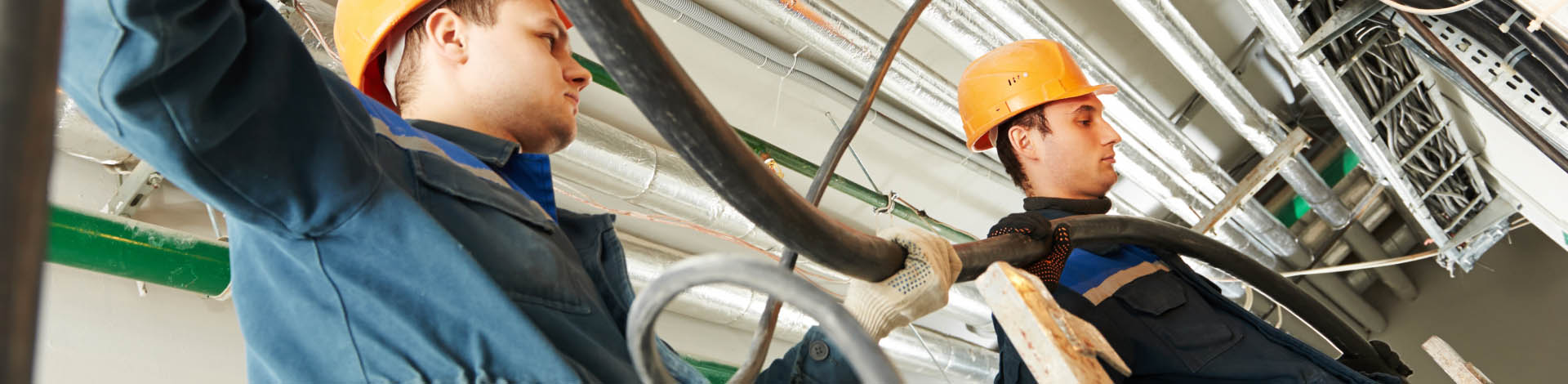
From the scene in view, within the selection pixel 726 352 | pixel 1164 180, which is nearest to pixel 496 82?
pixel 726 352

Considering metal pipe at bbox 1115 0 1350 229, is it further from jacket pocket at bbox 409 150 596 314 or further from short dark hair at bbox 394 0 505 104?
jacket pocket at bbox 409 150 596 314

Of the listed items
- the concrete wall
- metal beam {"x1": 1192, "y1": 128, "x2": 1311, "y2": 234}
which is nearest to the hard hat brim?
metal beam {"x1": 1192, "y1": 128, "x2": 1311, "y2": 234}

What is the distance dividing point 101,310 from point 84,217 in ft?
0.72

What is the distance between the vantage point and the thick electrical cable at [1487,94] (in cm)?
218

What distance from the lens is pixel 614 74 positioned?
0.61 meters

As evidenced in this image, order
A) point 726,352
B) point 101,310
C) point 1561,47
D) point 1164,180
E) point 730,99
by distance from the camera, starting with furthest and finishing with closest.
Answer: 1. point 1164,180
2. point 726,352
3. point 730,99
4. point 1561,47
5. point 101,310

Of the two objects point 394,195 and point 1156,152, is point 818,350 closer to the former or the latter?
point 394,195

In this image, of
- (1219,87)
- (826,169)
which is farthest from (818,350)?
(1219,87)

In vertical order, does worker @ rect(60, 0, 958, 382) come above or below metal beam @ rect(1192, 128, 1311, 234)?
below

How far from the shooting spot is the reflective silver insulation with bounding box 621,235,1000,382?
2479mm

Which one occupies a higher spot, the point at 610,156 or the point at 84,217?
the point at 610,156

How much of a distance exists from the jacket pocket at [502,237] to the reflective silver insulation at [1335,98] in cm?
227

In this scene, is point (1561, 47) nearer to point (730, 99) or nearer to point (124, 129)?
point (730, 99)

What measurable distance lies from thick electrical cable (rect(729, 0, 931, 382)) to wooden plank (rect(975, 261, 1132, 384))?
0.19 meters
